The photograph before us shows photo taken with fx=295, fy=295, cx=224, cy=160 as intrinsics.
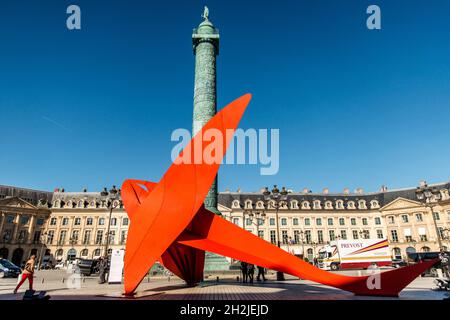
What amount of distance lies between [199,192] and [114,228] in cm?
5557

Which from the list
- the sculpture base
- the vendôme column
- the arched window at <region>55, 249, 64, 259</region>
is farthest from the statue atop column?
the arched window at <region>55, 249, 64, 259</region>

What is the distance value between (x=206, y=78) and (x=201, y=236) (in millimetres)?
19790

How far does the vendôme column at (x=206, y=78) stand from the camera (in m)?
25.1

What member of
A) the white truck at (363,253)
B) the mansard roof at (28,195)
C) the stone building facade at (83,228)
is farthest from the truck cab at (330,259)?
the mansard roof at (28,195)

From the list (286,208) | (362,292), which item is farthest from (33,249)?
(362,292)

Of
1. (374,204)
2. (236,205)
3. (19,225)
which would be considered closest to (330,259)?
(236,205)

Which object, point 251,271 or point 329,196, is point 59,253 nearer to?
point 251,271

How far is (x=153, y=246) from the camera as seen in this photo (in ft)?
28.5

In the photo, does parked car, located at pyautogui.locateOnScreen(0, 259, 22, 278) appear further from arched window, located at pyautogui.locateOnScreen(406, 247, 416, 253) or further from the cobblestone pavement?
arched window, located at pyautogui.locateOnScreen(406, 247, 416, 253)

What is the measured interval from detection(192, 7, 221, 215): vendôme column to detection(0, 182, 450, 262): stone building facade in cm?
3364

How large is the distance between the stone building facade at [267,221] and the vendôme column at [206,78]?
1324 inches

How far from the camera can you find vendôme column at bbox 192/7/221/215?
2506 cm

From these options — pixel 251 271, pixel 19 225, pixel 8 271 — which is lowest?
pixel 8 271

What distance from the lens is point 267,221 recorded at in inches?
2325
